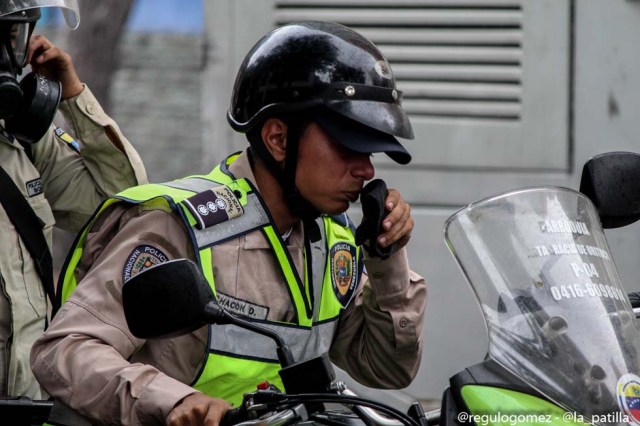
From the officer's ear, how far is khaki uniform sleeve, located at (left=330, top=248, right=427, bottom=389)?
1.22 ft

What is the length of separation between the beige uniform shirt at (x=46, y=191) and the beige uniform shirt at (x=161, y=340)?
0.50 metres

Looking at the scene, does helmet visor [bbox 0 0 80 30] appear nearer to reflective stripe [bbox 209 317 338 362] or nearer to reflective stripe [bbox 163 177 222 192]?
reflective stripe [bbox 163 177 222 192]

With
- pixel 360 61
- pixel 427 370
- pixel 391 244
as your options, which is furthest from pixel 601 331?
pixel 427 370

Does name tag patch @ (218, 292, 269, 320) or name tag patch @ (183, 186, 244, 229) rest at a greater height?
name tag patch @ (183, 186, 244, 229)

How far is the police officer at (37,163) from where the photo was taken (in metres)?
3.79

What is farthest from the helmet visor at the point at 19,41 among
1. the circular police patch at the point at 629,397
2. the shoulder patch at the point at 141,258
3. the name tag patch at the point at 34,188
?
the circular police patch at the point at 629,397

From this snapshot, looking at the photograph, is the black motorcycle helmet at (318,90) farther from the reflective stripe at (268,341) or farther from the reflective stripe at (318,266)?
the reflective stripe at (268,341)

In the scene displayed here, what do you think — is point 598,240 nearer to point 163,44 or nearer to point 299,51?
point 299,51

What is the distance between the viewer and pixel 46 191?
13.9 feet

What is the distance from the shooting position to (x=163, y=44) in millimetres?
11625

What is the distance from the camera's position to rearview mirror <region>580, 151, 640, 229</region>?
306 cm

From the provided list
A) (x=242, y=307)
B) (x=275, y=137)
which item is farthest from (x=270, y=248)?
(x=275, y=137)

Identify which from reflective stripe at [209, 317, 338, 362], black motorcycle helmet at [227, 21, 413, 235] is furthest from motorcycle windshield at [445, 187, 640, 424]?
reflective stripe at [209, 317, 338, 362]

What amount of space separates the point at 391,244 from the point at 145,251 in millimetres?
619
